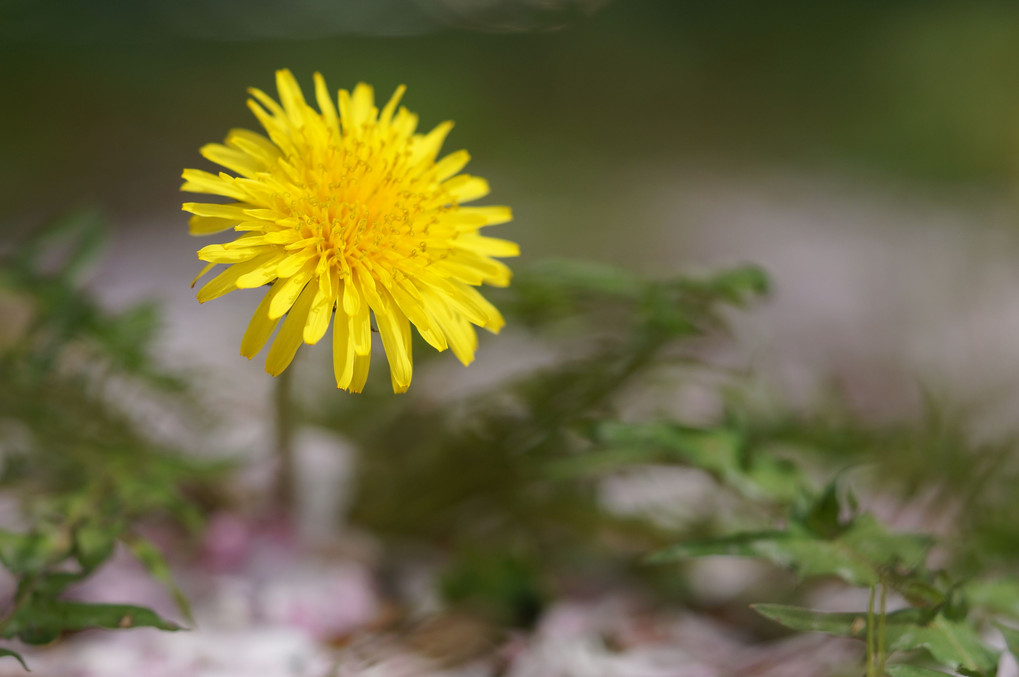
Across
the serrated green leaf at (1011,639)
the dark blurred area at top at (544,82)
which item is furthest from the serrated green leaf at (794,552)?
the dark blurred area at top at (544,82)

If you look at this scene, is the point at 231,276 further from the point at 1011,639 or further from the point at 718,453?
the point at 1011,639

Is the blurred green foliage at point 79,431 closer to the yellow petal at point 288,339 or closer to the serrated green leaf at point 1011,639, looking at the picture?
the yellow petal at point 288,339

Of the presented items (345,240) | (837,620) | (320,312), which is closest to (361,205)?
(345,240)

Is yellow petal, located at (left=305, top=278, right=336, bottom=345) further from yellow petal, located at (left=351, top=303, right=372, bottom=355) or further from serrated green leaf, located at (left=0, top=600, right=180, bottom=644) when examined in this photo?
serrated green leaf, located at (left=0, top=600, right=180, bottom=644)

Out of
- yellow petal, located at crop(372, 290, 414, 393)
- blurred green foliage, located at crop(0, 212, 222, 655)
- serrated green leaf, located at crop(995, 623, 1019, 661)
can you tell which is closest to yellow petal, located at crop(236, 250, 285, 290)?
yellow petal, located at crop(372, 290, 414, 393)

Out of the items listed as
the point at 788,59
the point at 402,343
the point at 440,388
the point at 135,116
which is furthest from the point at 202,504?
the point at 788,59

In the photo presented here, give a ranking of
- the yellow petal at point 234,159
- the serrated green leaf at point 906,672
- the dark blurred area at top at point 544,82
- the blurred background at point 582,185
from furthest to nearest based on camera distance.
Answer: the dark blurred area at top at point 544,82, the blurred background at point 582,185, the yellow petal at point 234,159, the serrated green leaf at point 906,672

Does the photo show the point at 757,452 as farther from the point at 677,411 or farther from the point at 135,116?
the point at 135,116
